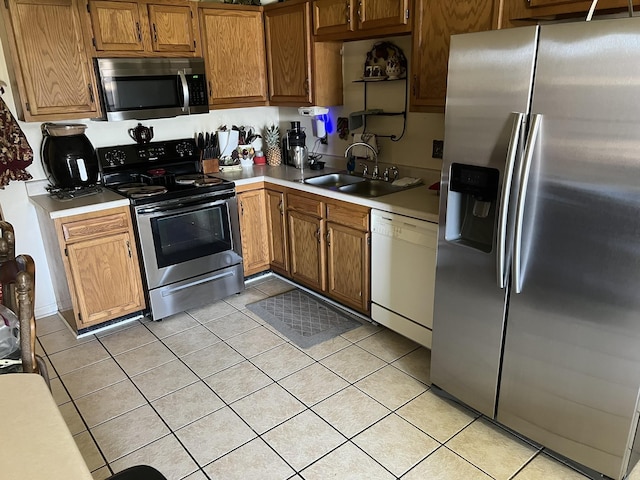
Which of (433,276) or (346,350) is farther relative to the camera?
(346,350)

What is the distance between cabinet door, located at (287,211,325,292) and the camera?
3385mm

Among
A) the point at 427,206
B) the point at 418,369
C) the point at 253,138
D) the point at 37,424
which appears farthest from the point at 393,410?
the point at 253,138

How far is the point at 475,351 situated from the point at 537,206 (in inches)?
30.4

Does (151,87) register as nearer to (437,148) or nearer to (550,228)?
(437,148)

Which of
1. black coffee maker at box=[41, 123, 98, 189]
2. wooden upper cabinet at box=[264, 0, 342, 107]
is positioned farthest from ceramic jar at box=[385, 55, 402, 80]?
black coffee maker at box=[41, 123, 98, 189]

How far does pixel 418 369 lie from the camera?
2713mm

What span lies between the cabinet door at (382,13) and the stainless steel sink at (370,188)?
40.8 inches

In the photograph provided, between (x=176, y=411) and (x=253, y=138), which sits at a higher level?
(x=253, y=138)

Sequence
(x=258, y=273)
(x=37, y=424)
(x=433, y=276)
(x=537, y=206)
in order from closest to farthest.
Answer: (x=37, y=424)
(x=537, y=206)
(x=433, y=276)
(x=258, y=273)

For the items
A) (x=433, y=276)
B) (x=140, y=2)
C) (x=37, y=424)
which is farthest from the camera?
(x=140, y=2)

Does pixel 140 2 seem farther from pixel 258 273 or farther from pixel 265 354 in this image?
pixel 265 354

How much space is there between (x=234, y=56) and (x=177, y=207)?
132 cm

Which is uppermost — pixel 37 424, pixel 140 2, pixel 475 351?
pixel 140 2

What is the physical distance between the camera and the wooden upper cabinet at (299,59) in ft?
11.3
